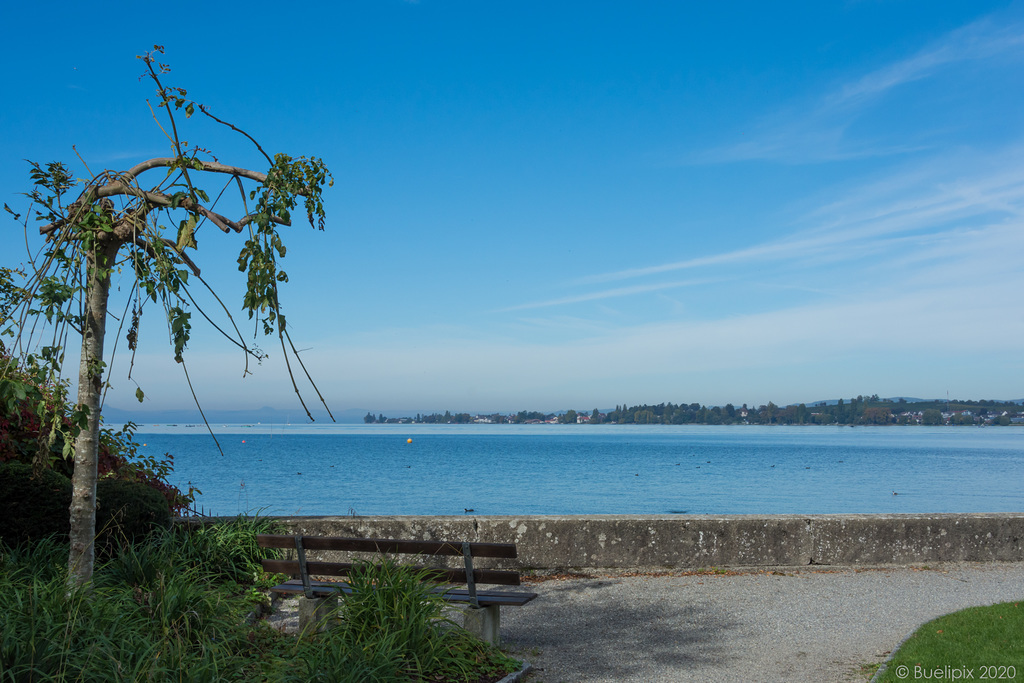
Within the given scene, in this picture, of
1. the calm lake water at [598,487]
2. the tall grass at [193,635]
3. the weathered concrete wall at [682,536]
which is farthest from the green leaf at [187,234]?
the calm lake water at [598,487]

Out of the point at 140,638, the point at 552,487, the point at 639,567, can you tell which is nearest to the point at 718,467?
the point at 552,487

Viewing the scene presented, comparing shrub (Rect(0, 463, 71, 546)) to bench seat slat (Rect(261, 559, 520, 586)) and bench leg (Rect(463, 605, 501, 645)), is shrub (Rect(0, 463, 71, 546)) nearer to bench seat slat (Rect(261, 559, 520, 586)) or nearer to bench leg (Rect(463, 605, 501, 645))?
bench seat slat (Rect(261, 559, 520, 586))

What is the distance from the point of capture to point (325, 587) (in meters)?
5.32

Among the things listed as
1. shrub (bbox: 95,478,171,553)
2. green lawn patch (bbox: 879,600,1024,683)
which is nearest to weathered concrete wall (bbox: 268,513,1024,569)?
shrub (bbox: 95,478,171,553)

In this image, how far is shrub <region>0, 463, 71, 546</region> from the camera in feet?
20.2

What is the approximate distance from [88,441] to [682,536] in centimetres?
578

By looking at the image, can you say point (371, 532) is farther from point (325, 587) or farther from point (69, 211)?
point (69, 211)

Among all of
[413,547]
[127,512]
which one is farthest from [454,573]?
[127,512]

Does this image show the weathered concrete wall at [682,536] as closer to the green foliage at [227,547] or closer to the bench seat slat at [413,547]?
the green foliage at [227,547]

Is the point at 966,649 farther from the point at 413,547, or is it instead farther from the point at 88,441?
the point at 88,441

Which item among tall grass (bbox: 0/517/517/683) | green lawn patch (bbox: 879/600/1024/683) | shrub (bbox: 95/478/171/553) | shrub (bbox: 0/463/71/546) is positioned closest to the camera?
tall grass (bbox: 0/517/517/683)

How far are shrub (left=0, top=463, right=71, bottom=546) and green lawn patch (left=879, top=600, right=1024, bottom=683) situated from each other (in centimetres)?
647

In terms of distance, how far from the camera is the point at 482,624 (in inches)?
200

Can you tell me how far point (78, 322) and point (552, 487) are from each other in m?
40.7
